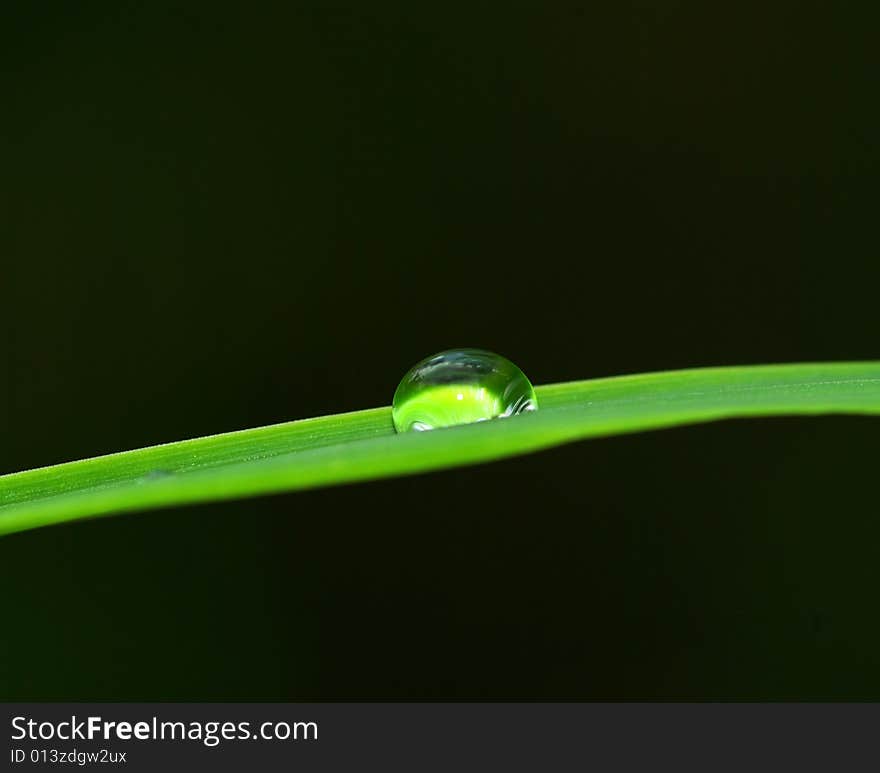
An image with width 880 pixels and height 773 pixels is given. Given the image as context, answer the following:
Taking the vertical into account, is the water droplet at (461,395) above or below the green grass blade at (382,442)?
above

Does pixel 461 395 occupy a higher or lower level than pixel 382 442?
higher

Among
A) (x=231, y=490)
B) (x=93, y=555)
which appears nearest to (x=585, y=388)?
(x=231, y=490)

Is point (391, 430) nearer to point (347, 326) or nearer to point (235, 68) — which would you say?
point (347, 326)

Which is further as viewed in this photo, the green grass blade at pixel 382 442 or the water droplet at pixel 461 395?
the water droplet at pixel 461 395

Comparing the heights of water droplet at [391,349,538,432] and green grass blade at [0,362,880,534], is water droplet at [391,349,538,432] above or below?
above

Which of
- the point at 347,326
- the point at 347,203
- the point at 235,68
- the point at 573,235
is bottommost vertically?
the point at 347,326
